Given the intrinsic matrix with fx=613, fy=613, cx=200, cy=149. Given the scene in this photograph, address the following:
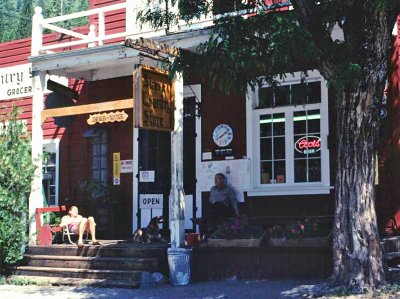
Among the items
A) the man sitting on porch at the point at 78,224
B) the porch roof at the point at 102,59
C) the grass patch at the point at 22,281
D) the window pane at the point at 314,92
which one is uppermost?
the porch roof at the point at 102,59

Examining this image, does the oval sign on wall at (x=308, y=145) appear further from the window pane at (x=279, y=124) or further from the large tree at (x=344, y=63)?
the large tree at (x=344, y=63)

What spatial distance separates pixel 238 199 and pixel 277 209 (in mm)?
839

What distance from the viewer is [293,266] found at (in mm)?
9766

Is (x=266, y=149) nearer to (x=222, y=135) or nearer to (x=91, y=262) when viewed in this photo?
(x=222, y=135)

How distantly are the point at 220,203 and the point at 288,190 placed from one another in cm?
132

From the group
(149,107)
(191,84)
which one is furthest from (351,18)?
(191,84)

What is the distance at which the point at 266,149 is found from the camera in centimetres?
1221

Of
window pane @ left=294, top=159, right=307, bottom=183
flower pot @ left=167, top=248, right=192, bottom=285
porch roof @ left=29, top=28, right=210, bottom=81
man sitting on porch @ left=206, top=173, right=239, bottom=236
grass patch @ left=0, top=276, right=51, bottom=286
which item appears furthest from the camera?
window pane @ left=294, top=159, right=307, bottom=183

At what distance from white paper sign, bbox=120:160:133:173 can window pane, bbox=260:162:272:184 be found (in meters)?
3.16

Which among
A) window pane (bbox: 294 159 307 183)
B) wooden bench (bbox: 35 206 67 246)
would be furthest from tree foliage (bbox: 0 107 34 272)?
window pane (bbox: 294 159 307 183)

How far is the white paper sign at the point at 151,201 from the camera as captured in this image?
13.2 metres

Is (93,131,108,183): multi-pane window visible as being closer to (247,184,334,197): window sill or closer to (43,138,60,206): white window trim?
(43,138,60,206): white window trim

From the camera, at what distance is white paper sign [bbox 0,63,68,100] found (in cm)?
1547

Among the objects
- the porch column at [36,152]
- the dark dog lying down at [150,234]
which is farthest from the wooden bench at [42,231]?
the dark dog lying down at [150,234]
